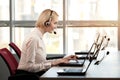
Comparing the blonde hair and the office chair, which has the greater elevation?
the blonde hair

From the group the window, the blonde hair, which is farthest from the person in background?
the window

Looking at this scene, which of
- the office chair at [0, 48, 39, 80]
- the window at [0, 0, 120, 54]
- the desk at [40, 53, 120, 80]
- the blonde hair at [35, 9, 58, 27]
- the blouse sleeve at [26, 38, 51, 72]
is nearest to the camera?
the desk at [40, 53, 120, 80]

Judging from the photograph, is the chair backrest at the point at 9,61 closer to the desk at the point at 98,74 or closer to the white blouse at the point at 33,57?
the white blouse at the point at 33,57

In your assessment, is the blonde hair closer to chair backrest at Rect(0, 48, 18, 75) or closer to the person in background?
the person in background

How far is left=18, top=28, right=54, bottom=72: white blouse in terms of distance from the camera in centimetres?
297

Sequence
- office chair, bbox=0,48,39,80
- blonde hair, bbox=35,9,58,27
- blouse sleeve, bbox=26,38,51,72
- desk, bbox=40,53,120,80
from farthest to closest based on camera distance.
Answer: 1. blonde hair, bbox=35,9,58,27
2. blouse sleeve, bbox=26,38,51,72
3. office chair, bbox=0,48,39,80
4. desk, bbox=40,53,120,80

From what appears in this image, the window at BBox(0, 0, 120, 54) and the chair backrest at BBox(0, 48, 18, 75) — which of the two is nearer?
the chair backrest at BBox(0, 48, 18, 75)

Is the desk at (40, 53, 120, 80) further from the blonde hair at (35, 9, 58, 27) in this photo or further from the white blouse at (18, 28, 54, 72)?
the blonde hair at (35, 9, 58, 27)

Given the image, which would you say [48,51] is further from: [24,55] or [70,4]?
[24,55]

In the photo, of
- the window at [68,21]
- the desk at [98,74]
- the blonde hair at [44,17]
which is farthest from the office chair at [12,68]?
the window at [68,21]

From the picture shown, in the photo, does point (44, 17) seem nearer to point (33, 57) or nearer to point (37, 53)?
point (37, 53)

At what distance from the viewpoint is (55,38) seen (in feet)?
16.9

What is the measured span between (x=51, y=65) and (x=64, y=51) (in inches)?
85.8

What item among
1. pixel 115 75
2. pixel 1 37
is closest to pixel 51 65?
pixel 115 75
